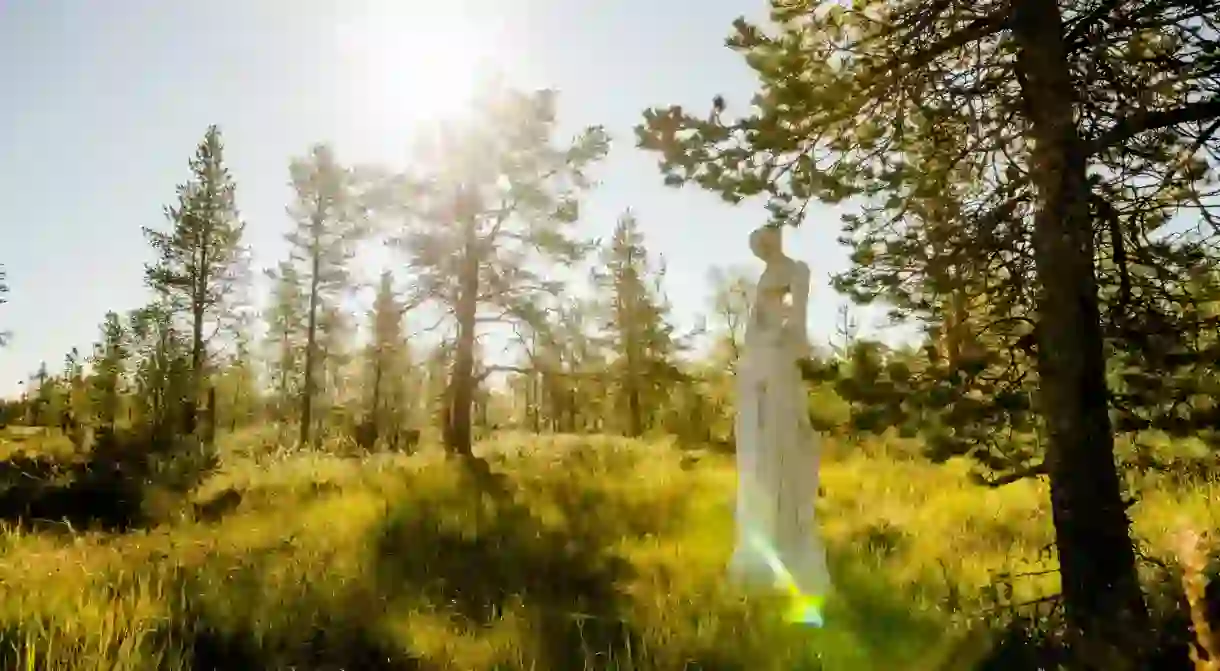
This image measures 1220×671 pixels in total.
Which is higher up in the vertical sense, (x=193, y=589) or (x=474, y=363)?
(x=474, y=363)

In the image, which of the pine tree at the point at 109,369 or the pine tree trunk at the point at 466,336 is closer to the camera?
the pine tree trunk at the point at 466,336

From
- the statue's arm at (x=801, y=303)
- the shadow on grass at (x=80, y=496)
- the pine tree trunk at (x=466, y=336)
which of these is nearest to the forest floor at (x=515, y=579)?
the shadow on grass at (x=80, y=496)

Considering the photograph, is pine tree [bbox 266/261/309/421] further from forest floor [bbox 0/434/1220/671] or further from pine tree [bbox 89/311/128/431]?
forest floor [bbox 0/434/1220/671]

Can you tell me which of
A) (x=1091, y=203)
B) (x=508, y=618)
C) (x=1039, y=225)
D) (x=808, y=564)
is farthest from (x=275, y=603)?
(x=1091, y=203)

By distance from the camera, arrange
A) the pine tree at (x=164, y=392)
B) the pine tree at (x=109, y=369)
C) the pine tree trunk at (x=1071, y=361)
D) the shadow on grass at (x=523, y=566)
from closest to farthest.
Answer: the pine tree trunk at (x=1071, y=361)
the shadow on grass at (x=523, y=566)
the pine tree at (x=164, y=392)
the pine tree at (x=109, y=369)

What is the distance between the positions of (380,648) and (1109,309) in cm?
553

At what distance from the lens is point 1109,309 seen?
5.98m

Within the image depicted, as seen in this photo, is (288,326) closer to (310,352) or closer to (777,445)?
(310,352)

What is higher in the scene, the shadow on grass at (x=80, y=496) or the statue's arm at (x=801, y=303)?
the statue's arm at (x=801, y=303)

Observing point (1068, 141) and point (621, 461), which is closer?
point (1068, 141)

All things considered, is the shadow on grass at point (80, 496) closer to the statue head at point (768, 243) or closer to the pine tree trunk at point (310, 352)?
A: the statue head at point (768, 243)

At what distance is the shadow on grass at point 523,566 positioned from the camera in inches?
223

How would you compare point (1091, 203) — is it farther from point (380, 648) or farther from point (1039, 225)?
point (380, 648)

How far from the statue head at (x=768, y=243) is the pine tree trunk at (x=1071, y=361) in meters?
2.03
